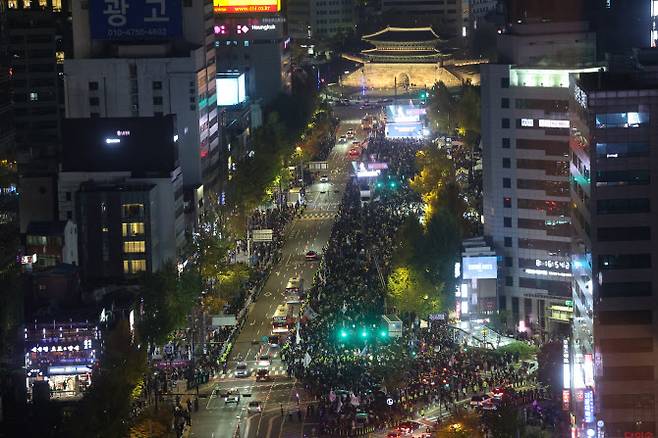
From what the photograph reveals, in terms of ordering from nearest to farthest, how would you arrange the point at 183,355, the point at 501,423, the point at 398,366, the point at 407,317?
1. the point at 501,423
2. the point at 398,366
3. the point at 183,355
4. the point at 407,317

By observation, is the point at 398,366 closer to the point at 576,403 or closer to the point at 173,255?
the point at 576,403

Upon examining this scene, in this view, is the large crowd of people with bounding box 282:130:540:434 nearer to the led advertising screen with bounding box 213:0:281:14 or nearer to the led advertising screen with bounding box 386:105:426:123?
the led advertising screen with bounding box 386:105:426:123

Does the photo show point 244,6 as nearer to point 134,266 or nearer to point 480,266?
point 134,266

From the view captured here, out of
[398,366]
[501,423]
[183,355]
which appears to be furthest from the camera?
[183,355]

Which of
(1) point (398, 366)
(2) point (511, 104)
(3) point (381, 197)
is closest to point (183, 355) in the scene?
(1) point (398, 366)

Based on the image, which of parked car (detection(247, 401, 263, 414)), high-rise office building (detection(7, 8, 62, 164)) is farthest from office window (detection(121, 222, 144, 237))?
high-rise office building (detection(7, 8, 62, 164))

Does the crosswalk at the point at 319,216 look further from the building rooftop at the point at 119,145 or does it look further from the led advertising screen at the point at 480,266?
the led advertising screen at the point at 480,266
